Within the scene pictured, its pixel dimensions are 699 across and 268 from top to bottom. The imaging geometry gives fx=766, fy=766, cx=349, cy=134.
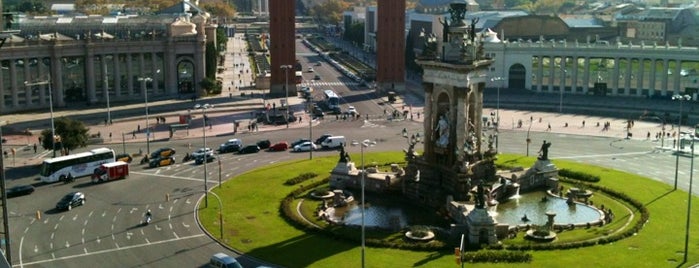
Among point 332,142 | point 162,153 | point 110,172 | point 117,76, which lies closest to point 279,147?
point 332,142

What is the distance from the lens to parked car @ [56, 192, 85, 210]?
247ft

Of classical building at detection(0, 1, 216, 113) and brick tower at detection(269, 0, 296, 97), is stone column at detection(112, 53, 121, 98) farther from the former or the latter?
brick tower at detection(269, 0, 296, 97)

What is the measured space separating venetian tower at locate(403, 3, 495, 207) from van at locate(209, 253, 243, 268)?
24.7 metres

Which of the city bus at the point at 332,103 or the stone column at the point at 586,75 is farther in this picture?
the stone column at the point at 586,75

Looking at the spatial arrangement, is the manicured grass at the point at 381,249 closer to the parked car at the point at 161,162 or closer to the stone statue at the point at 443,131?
the parked car at the point at 161,162

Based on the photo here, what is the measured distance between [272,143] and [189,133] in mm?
16330

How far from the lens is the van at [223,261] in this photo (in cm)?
5609

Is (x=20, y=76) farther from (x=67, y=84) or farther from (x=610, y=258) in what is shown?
(x=610, y=258)

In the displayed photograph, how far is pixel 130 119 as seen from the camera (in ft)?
432

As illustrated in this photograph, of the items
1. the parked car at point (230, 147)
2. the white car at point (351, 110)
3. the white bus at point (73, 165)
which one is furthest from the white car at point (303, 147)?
the white car at point (351, 110)

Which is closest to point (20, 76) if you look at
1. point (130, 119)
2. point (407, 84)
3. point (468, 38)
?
point (130, 119)

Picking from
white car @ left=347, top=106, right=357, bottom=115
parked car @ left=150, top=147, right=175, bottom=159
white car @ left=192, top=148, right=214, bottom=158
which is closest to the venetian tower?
white car @ left=192, top=148, right=214, bottom=158

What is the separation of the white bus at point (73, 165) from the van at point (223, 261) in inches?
1517

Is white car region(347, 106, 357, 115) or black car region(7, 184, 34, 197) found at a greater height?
white car region(347, 106, 357, 115)
